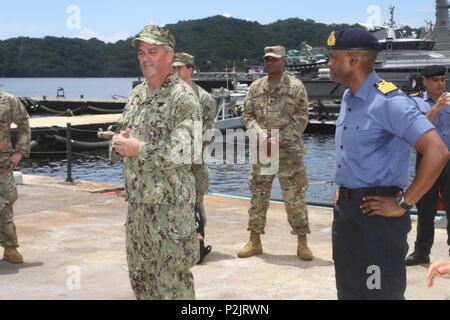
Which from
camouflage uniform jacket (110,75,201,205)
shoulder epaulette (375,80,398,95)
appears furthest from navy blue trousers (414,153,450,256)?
camouflage uniform jacket (110,75,201,205)

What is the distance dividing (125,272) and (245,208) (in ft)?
11.7

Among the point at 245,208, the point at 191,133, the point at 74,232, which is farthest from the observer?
the point at 245,208

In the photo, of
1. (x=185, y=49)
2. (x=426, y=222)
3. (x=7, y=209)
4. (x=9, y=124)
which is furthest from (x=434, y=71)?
(x=185, y=49)

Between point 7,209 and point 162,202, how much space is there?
2.98 metres

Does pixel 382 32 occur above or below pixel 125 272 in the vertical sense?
above

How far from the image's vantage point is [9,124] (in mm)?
5730

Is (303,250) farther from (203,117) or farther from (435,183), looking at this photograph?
(203,117)

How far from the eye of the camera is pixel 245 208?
28.9ft

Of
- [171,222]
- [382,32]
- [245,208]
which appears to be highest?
[382,32]

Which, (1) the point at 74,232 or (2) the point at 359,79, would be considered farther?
(1) the point at 74,232

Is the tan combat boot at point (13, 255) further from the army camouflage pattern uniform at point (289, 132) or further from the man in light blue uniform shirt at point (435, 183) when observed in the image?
the man in light blue uniform shirt at point (435, 183)

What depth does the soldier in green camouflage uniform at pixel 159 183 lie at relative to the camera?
11.2 ft

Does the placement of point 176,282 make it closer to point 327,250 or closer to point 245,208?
point 327,250
